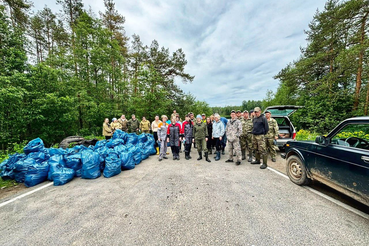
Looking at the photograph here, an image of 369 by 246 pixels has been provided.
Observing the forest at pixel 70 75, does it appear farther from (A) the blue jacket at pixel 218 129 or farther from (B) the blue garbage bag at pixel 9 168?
(A) the blue jacket at pixel 218 129

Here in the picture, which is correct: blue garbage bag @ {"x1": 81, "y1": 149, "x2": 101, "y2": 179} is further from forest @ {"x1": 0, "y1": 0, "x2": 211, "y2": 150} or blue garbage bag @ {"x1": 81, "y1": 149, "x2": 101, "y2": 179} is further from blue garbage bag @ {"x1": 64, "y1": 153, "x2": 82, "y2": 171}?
forest @ {"x1": 0, "y1": 0, "x2": 211, "y2": 150}

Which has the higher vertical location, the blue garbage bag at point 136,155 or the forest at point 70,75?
the forest at point 70,75

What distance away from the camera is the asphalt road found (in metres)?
1.74

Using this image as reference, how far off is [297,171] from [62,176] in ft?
19.5

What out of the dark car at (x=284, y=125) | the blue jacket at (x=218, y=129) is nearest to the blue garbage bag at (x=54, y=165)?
the blue jacket at (x=218, y=129)

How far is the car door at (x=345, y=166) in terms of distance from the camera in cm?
197

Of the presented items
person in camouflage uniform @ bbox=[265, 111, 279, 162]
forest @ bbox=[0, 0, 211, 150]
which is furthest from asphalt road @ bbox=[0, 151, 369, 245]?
forest @ bbox=[0, 0, 211, 150]

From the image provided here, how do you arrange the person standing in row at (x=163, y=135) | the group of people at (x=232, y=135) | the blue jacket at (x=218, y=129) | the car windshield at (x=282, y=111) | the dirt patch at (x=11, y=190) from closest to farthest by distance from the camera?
the dirt patch at (x=11, y=190)
the group of people at (x=232, y=135)
the blue jacket at (x=218, y=129)
the person standing in row at (x=163, y=135)
the car windshield at (x=282, y=111)

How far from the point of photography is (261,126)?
4.38 metres

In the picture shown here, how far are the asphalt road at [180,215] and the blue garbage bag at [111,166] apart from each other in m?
0.37

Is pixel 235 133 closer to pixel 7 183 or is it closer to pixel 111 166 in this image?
pixel 111 166

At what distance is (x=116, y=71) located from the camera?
12992mm

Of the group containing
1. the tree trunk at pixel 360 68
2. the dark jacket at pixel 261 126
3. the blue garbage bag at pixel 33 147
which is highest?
the tree trunk at pixel 360 68

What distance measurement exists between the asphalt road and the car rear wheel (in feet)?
0.71
